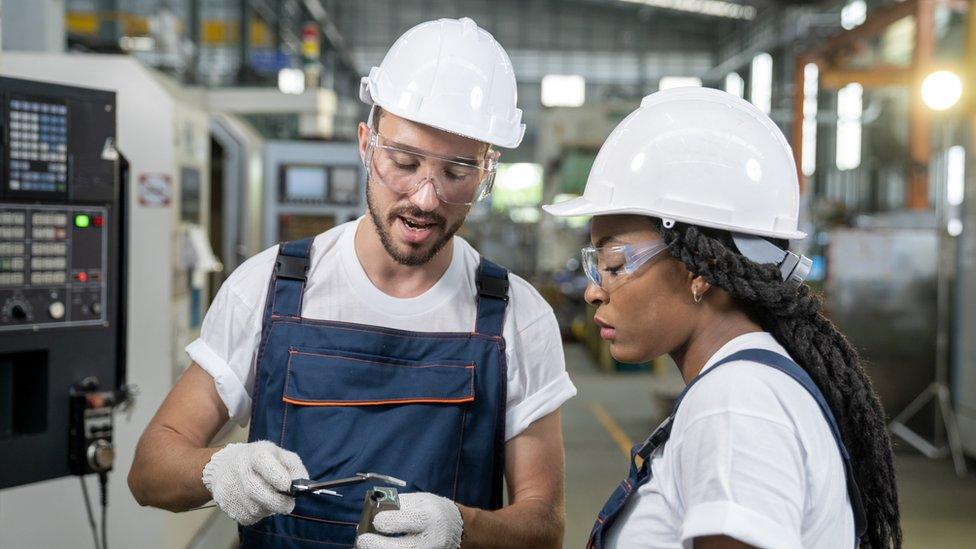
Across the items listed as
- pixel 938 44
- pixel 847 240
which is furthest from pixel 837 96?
pixel 847 240

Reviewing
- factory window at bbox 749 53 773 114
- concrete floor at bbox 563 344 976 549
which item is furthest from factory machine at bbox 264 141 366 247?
factory window at bbox 749 53 773 114

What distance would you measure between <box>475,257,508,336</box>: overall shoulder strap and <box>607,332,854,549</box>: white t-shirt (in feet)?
2.06

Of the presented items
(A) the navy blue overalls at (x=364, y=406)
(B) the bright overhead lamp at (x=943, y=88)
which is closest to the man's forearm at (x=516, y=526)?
(A) the navy blue overalls at (x=364, y=406)

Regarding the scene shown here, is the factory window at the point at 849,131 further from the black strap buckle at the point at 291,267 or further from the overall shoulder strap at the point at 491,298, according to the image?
the black strap buckle at the point at 291,267

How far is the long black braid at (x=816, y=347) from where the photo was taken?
124 centimetres

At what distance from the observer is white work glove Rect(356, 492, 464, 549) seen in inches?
53.2

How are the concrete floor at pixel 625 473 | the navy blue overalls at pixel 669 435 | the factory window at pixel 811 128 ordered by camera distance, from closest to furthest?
the navy blue overalls at pixel 669 435 < the concrete floor at pixel 625 473 < the factory window at pixel 811 128

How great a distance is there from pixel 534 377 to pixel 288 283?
1.67ft

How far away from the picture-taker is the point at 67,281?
7.38 ft

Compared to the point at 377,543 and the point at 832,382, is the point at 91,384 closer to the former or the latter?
the point at 377,543

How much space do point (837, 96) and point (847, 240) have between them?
1045 centimetres

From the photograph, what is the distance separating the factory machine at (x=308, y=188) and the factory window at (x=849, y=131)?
1078 cm

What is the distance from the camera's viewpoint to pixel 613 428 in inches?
290

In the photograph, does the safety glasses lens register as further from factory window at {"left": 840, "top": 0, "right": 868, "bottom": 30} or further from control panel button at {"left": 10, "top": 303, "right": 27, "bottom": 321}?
factory window at {"left": 840, "top": 0, "right": 868, "bottom": 30}
